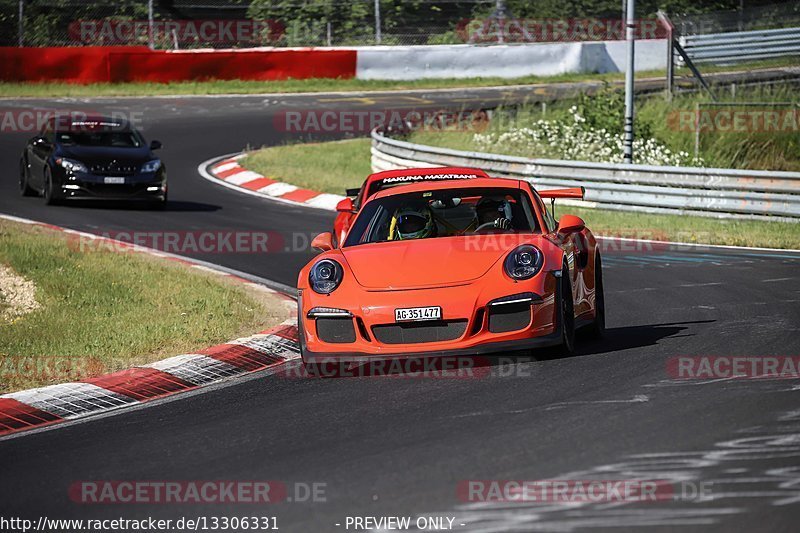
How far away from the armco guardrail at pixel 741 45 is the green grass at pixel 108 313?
55.5 ft

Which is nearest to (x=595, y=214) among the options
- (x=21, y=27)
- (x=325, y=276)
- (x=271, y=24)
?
(x=325, y=276)

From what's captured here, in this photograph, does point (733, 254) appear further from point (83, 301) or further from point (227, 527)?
point (227, 527)

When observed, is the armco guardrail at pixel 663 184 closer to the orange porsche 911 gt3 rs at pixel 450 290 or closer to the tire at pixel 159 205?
the tire at pixel 159 205

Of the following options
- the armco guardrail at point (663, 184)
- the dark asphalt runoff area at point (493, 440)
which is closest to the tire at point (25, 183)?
the armco guardrail at point (663, 184)

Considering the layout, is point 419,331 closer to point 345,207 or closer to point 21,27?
point 345,207

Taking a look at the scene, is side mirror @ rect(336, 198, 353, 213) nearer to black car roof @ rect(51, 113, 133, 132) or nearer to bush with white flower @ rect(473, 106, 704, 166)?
black car roof @ rect(51, 113, 133, 132)

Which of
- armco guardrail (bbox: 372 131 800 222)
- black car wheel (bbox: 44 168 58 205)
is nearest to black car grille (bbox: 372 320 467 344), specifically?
armco guardrail (bbox: 372 131 800 222)

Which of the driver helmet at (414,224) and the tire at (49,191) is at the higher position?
the driver helmet at (414,224)

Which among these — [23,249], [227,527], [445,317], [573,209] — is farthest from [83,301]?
[573,209]

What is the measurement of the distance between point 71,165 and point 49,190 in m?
0.70

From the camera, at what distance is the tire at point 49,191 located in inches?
811

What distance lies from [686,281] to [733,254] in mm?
2512

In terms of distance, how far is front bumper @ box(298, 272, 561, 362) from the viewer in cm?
852

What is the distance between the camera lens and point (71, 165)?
2028 cm
